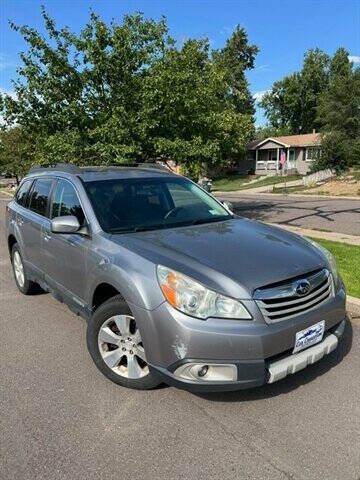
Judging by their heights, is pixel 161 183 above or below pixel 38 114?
below

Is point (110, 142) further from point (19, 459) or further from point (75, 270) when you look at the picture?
point (19, 459)

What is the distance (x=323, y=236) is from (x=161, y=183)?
20.5ft

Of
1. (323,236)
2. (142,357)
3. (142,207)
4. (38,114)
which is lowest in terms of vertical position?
(323,236)

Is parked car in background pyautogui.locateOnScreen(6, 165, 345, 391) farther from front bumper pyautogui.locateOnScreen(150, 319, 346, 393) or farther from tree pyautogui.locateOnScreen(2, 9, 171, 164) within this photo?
tree pyautogui.locateOnScreen(2, 9, 171, 164)

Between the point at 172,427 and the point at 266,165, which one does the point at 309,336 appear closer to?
the point at 172,427

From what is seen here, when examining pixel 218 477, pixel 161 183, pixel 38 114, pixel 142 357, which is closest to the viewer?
pixel 218 477

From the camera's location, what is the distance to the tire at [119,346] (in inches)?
136

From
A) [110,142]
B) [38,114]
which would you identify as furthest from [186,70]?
[38,114]

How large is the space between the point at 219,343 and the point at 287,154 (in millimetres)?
47706

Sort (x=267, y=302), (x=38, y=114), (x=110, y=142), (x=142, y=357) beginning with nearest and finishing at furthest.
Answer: (x=267, y=302), (x=142, y=357), (x=110, y=142), (x=38, y=114)

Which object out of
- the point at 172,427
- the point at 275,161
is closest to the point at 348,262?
the point at 172,427

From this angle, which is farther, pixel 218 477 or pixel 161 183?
pixel 161 183

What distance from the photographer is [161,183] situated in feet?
15.9

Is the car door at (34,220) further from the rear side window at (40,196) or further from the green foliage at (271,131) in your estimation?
the green foliage at (271,131)
